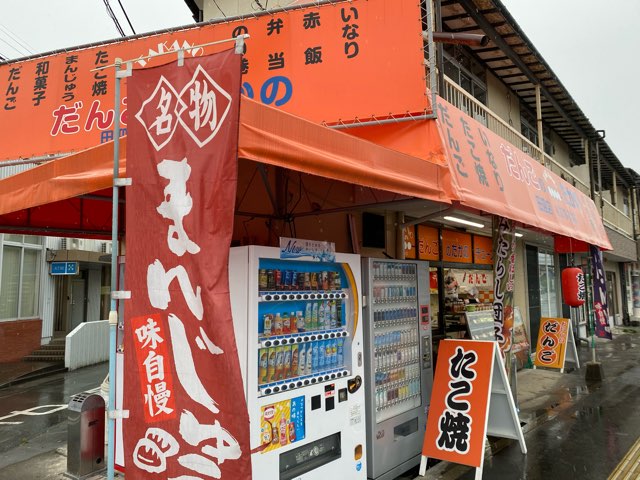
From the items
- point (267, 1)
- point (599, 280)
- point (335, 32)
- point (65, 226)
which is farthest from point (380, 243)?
point (599, 280)

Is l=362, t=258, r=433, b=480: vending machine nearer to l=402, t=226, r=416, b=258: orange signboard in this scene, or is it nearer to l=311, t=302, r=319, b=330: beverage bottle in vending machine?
l=311, t=302, r=319, b=330: beverage bottle in vending machine

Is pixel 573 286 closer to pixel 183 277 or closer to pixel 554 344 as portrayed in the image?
pixel 554 344

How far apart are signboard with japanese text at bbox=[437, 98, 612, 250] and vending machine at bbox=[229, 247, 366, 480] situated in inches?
72.5

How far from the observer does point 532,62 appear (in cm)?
1204

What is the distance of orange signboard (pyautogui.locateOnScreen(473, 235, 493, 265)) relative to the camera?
37.8 feet

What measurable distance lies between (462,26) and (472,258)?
550 cm

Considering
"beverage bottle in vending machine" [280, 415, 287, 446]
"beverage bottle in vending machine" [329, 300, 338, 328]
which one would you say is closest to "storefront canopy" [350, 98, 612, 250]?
"beverage bottle in vending machine" [329, 300, 338, 328]

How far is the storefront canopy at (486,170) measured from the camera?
522cm

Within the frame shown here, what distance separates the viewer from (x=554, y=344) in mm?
11961

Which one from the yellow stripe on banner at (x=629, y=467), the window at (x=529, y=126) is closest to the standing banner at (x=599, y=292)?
the window at (x=529, y=126)

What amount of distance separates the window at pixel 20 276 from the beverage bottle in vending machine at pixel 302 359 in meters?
14.1

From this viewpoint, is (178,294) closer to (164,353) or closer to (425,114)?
(164,353)

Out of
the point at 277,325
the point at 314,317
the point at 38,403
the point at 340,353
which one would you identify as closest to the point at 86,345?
the point at 38,403

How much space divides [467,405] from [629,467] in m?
2.28
